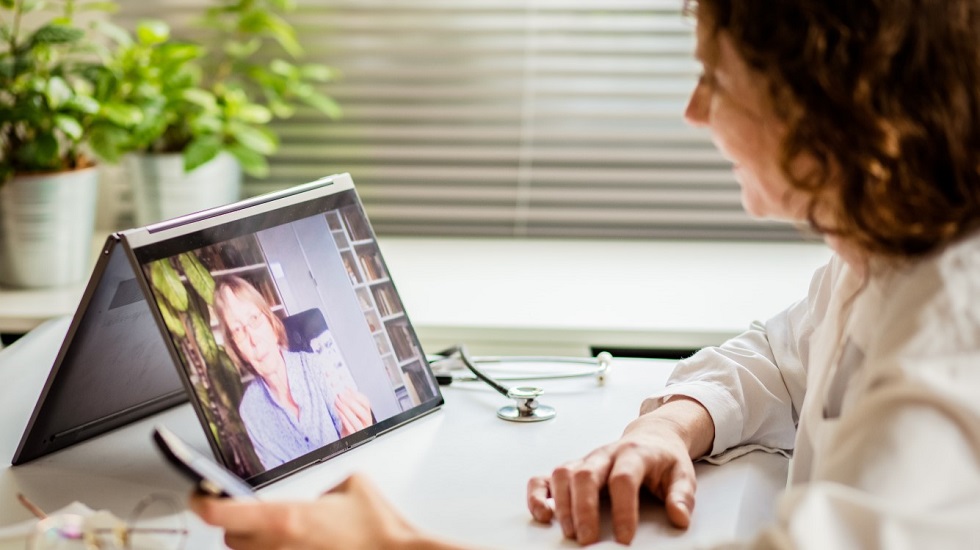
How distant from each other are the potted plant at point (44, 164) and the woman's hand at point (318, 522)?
45.5 inches

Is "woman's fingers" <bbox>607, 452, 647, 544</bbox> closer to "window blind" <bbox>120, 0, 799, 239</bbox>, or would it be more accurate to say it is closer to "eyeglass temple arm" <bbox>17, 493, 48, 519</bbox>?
"eyeglass temple arm" <bbox>17, 493, 48, 519</bbox>

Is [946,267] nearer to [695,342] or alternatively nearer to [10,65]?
[695,342]

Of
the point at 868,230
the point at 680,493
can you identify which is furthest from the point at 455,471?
the point at 868,230

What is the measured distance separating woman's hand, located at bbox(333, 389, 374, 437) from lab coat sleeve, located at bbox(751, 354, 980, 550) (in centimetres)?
50

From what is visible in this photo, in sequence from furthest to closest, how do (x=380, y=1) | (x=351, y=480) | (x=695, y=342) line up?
(x=380, y=1) < (x=695, y=342) < (x=351, y=480)

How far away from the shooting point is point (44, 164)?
1.71 meters

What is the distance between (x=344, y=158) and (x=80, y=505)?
4.48ft

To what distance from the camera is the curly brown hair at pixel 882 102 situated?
0.66 m

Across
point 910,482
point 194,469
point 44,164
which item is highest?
point 44,164

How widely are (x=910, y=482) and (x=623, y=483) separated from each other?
12.1 inches

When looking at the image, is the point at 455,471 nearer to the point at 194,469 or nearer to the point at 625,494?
the point at 625,494

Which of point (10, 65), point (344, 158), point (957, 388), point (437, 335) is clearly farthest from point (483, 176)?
point (957, 388)

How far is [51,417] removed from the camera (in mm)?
1003

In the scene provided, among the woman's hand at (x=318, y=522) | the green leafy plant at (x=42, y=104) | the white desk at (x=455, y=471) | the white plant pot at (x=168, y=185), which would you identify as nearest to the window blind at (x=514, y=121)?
the white plant pot at (x=168, y=185)
